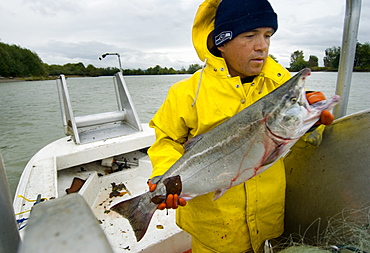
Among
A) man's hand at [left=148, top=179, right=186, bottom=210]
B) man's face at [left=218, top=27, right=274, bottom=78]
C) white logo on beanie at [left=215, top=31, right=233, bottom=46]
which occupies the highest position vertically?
white logo on beanie at [left=215, top=31, right=233, bottom=46]

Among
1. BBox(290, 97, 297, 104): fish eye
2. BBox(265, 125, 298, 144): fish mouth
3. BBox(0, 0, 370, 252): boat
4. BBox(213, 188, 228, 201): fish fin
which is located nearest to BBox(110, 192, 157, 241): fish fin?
BBox(213, 188, 228, 201): fish fin

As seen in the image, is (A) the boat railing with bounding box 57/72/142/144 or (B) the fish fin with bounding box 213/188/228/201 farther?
(A) the boat railing with bounding box 57/72/142/144

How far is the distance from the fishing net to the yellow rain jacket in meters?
0.32

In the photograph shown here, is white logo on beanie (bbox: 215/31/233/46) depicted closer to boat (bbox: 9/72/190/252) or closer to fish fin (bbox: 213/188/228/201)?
fish fin (bbox: 213/188/228/201)

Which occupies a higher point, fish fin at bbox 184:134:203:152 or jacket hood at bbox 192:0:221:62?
jacket hood at bbox 192:0:221:62

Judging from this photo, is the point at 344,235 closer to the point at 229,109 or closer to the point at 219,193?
the point at 219,193

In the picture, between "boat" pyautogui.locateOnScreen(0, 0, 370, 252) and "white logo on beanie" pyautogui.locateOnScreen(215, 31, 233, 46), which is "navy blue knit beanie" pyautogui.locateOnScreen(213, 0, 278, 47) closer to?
"white logo on beanie" pyautogui.locateOnScreen(215, 31, 233, 46)

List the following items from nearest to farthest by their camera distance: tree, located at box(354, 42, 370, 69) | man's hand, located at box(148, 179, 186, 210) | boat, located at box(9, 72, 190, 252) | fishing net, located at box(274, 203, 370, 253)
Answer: fishing net, located at box(274, 203, 370, 253) → man's hand, located at box(148, 179, 186, 210) → boat, located at box(9, 72, 190, 252) → tree, located at box(354, 42, 370, 69)

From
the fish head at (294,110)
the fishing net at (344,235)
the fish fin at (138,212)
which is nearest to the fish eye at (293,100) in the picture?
the fish head at (294,110)

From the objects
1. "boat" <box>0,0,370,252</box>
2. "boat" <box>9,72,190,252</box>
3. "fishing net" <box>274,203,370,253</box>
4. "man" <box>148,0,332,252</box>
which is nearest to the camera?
"boat" <box>0,0,370,252</box>

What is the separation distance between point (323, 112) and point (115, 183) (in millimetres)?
3832

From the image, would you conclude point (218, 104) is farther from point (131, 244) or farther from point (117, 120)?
point (117, 120)

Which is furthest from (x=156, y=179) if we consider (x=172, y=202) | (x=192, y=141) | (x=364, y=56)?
(x=364, y=56)

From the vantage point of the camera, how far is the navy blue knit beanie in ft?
6.14
